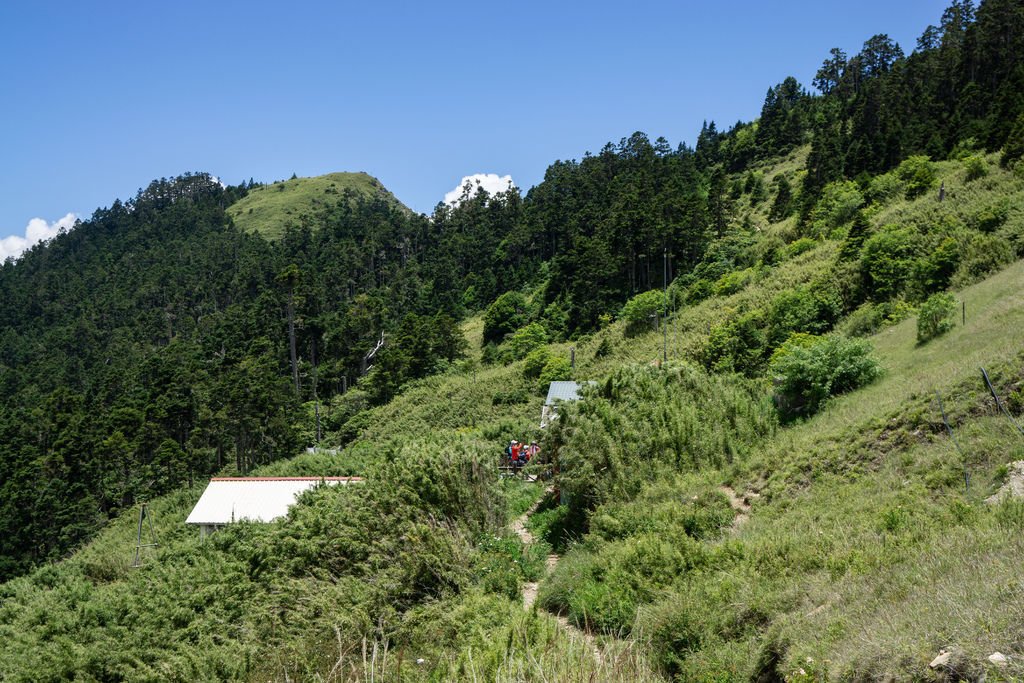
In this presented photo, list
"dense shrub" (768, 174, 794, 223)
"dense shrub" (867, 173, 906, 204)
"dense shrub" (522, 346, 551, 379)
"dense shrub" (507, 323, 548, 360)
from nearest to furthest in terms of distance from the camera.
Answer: "dense shrub" (867, 173, 906, 204), "dense shrub" (522, 346, 551, 379), "dense shrub" (507, 323, 548, 360), "dense shrub" (768, 174, 794, 223)

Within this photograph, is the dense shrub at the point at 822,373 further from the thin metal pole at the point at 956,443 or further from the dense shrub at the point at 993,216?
the dense shrub at the point at 993,216

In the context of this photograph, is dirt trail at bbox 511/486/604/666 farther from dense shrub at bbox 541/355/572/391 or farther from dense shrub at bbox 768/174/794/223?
dense shrub at bbox 768/174/794/223

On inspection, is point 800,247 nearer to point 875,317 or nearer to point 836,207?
point 836,207

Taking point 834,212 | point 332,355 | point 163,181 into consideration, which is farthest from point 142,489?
point 163,181

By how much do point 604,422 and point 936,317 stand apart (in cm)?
1114

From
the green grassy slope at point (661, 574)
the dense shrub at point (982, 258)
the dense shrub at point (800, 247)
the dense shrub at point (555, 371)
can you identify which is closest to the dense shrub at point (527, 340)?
the dense shrub at point (555, 371)

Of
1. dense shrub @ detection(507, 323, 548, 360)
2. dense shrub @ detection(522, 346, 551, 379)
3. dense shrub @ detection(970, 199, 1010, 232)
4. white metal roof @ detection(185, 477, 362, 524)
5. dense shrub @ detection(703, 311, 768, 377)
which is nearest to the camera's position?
white metal roof @ detection(185, 477, 362, 524)

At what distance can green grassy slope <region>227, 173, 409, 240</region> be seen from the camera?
146m

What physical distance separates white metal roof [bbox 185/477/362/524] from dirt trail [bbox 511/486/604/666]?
850 centimetres

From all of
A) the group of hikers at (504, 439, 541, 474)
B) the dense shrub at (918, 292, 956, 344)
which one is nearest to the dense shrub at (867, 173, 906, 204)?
the dense shrub at (918, 292, 956, 344)

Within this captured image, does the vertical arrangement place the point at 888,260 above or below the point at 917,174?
below

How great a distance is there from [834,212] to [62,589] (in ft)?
160

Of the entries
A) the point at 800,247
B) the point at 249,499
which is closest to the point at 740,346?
the point at 800,247

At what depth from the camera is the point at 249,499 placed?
25.4 m
